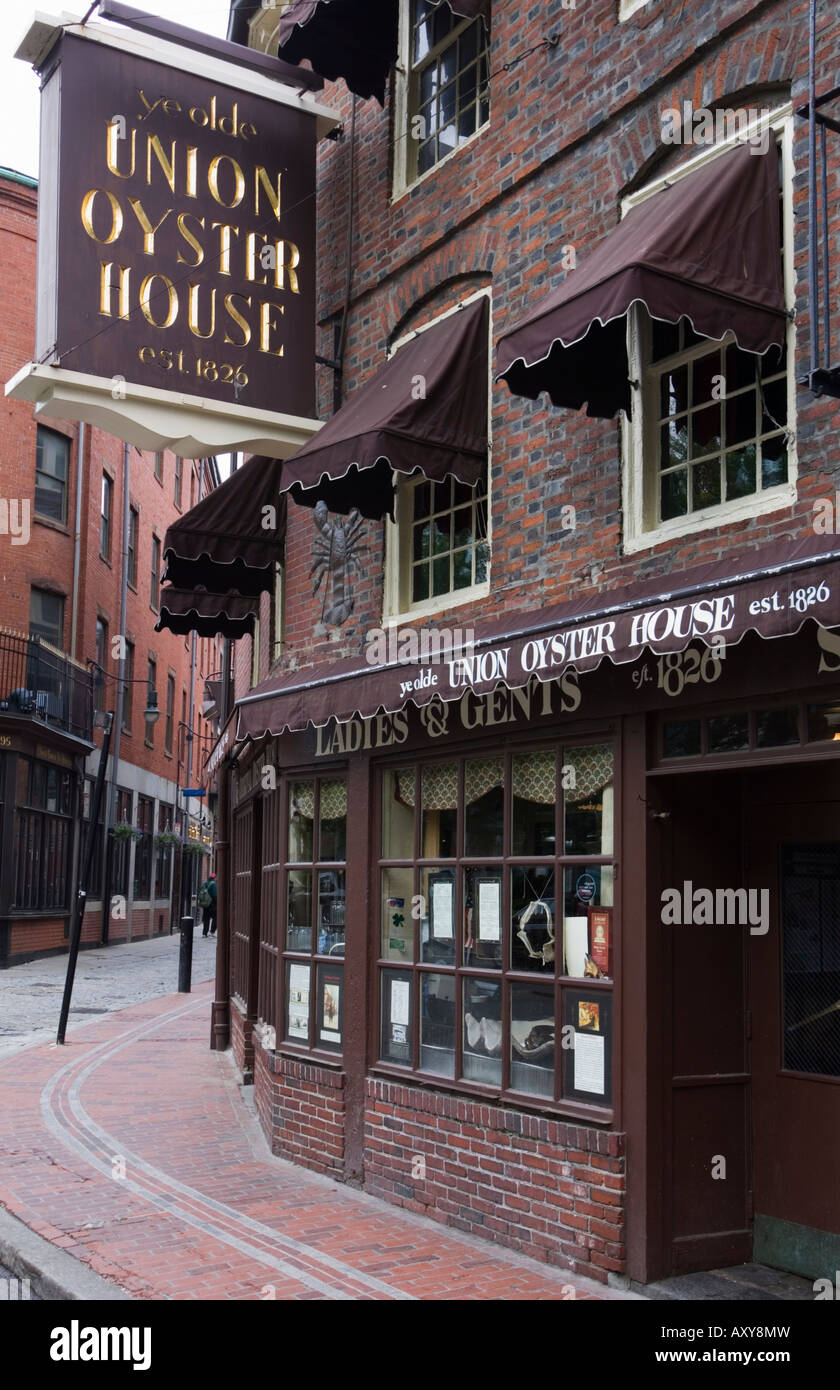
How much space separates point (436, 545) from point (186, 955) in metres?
12.8

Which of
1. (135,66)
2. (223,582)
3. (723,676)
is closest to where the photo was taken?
(723,676)

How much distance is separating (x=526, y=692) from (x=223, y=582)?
4736 millimetres

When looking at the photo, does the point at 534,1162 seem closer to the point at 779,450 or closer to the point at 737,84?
the point at 779,450

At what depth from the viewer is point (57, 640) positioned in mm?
28125

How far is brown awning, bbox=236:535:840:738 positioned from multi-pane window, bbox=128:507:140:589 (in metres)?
27.4

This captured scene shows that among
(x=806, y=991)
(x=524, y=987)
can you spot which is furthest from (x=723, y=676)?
(x=524, y=987)

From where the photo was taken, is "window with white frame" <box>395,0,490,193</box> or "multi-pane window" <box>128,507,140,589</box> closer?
"window with white frame" <box>395,0,490,193</box>

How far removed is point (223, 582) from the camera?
11.2 metres

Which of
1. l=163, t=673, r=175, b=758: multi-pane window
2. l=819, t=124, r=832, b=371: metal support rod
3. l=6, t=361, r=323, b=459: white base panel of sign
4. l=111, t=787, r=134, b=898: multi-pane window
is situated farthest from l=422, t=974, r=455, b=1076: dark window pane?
l=163, t=673, r=175, b=758: multi-pane window

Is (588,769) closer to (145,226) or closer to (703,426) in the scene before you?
(703,426)

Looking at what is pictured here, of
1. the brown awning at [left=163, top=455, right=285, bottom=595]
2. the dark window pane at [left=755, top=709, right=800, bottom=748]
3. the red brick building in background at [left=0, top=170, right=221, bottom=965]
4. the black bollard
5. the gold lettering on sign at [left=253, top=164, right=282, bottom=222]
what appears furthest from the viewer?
the red brick building in background at [left=0, top=170, right=221, bottom=965]

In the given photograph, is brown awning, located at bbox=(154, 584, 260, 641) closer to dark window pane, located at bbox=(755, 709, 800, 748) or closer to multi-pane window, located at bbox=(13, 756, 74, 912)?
dark window pane, located at bbox=(755, 709, 800, 748)

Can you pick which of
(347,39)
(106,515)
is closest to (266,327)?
(347,39)

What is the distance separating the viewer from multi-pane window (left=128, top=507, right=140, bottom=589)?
34438 mm
